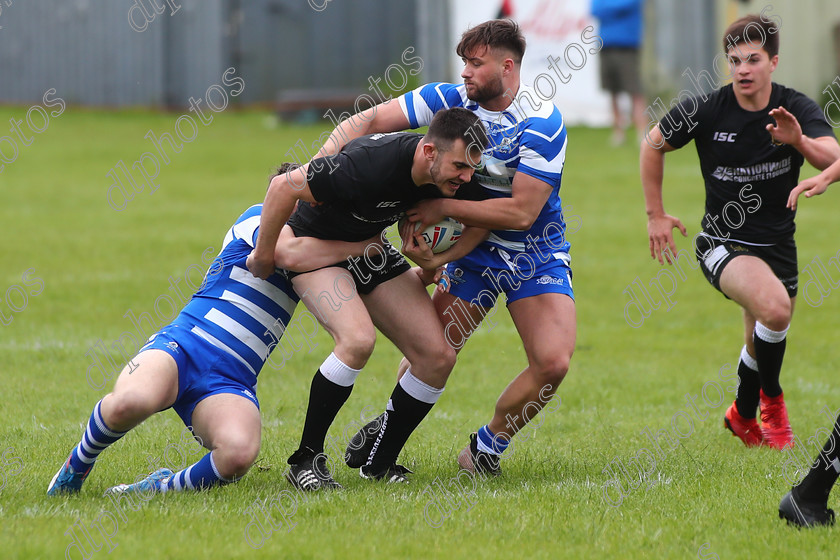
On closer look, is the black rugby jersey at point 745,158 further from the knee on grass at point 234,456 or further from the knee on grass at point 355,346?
the knee on grass at point 234,456

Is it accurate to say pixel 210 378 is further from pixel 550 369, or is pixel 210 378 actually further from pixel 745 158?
pixel 745 158

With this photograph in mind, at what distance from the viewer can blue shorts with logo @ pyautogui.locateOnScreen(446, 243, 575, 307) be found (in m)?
5.39

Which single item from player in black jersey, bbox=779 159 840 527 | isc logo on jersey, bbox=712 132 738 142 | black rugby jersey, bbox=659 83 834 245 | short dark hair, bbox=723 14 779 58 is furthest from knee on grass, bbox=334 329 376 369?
short dark hair, bbox=723 14 779 58

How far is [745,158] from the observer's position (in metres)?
5.96

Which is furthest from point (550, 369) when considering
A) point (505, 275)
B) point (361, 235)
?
point (361, 235)

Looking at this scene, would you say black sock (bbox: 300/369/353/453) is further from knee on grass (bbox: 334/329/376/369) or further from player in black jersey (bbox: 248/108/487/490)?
knee on grass (bbox: 334/329/376/369)

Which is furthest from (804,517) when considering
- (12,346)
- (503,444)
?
(12,346)

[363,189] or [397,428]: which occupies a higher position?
[363,189]

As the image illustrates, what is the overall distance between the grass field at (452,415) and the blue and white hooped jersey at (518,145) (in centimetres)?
120

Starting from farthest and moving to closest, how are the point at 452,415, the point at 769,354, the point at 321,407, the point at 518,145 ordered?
the point at 452,415 < the point at 769,354 < the point at 518,145 < the point at 321,407

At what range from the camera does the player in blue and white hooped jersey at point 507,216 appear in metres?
5.13

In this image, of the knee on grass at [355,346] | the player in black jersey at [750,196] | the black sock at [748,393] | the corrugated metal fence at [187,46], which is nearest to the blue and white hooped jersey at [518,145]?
the player in black jersey at [750,196]

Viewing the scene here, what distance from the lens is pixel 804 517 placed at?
13.9 ft

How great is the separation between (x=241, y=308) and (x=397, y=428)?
0.98 metres
